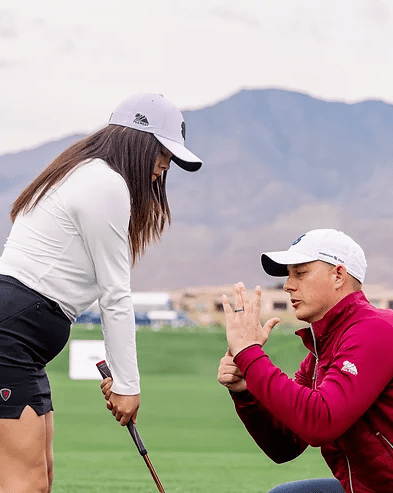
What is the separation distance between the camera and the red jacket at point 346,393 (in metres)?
2.34

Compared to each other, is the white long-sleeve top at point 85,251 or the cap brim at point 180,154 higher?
the cap brim at point 180,154

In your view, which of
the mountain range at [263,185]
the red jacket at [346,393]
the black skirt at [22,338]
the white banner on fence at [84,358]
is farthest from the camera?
the mountain range at [263,185]

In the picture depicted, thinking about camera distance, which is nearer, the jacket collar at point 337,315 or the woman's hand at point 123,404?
the jacket collar at point 337,315

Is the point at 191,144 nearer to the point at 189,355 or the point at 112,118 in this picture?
the point at 189,355

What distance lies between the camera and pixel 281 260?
2564 mm

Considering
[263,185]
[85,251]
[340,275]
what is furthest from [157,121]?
[263,185]

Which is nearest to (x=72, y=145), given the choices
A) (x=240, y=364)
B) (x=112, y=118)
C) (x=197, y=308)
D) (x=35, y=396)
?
(x=112, y=118)

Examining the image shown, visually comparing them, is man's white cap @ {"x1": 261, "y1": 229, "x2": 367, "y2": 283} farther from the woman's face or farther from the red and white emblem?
the red and white emblem

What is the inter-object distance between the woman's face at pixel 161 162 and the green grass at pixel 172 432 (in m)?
2.98

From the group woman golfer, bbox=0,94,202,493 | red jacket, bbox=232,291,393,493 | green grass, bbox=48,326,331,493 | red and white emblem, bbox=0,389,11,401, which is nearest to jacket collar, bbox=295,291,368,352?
red jacket, bbox=232,291,393,493

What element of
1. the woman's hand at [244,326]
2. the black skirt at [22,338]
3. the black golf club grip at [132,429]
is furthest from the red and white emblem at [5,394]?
the woman's hand at [244,326]

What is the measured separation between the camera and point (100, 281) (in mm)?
2859

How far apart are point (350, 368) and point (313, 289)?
293 millimetres

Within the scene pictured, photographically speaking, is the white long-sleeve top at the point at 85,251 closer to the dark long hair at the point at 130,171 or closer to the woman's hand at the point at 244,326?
the dark long hair at the point at 130,171
